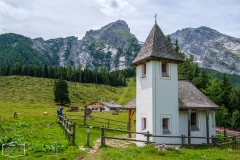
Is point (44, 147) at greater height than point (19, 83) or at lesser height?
lesser

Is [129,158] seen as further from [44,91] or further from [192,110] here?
[44,91]

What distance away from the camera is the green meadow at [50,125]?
13.1 meters

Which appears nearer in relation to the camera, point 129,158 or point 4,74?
point 129,158

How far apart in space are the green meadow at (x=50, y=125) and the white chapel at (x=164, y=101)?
8.85 ft

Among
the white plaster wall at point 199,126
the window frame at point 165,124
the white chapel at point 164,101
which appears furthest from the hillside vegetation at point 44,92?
the white plaster wall at point 199,126

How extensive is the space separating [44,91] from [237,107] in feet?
263

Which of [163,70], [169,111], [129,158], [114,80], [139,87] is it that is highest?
[114,80]

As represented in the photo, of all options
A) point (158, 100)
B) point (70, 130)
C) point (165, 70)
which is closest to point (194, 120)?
point (158, 100)

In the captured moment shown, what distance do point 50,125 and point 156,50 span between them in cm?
1584

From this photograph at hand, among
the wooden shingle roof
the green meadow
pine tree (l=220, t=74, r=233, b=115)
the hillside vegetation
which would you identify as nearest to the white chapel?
the wooden shingle roof

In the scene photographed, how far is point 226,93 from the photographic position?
5531 cm

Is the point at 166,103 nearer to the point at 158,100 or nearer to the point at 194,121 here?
the point at 158,100

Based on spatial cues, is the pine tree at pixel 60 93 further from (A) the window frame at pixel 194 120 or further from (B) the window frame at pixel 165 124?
(B) the window frame at pixel 165 124

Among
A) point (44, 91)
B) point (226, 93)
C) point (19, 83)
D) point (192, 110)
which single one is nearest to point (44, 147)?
point (192, 110)
